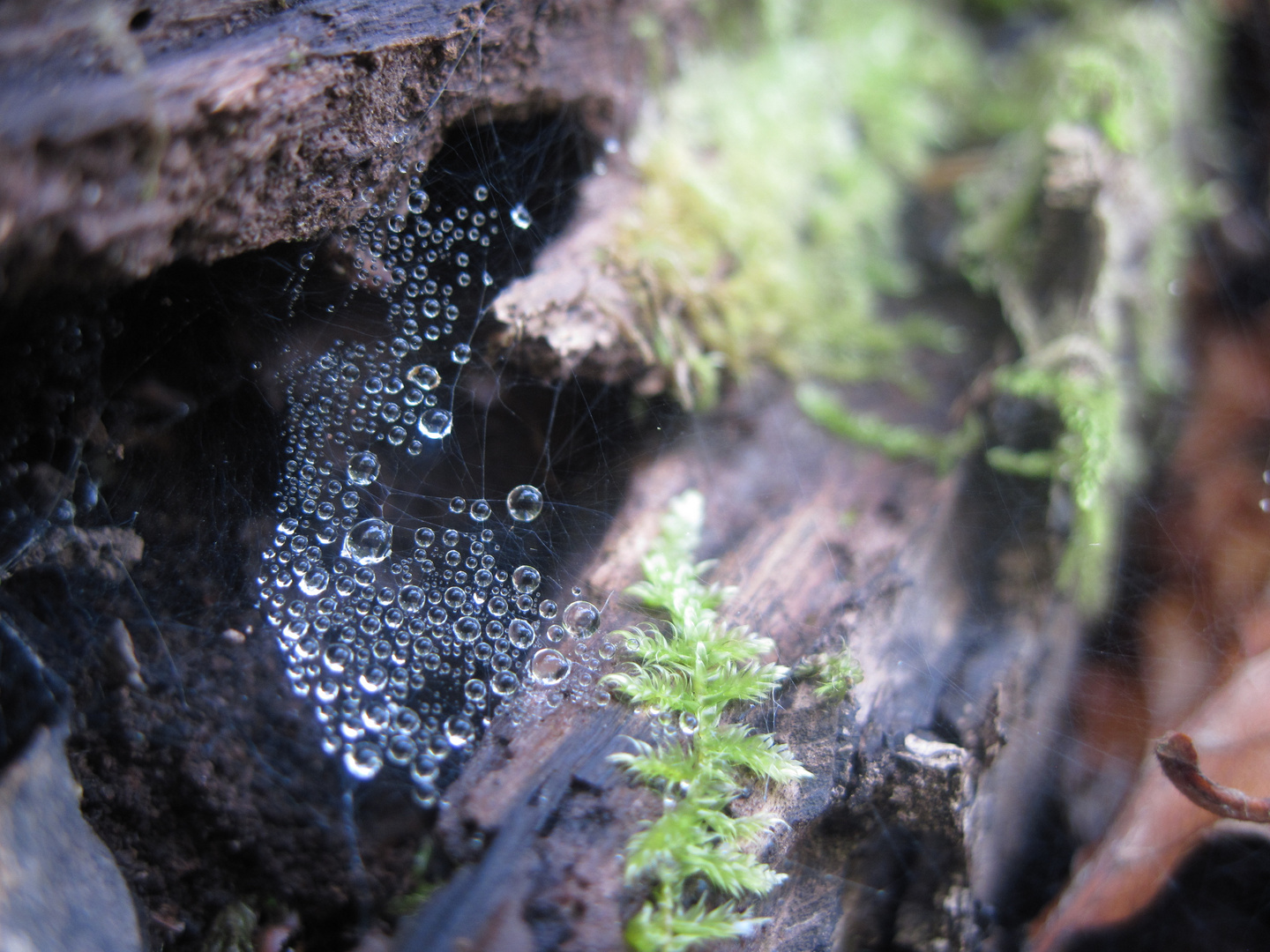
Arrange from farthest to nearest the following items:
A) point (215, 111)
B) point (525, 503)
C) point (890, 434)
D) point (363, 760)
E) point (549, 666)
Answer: point (890, 434) → point (525, 503) → point (549, 666) → point (363, 760) → point (215, 111)

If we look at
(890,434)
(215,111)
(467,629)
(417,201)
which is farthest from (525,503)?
(890,434)

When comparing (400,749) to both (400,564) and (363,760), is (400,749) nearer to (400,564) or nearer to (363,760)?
(363,760)

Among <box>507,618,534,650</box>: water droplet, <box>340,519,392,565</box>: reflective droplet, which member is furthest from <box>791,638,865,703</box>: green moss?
<box>340,519,392,565</box>: reflective droplet

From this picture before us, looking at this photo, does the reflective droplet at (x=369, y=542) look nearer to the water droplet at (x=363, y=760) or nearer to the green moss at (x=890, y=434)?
the water droplet at (x=363, y=760)

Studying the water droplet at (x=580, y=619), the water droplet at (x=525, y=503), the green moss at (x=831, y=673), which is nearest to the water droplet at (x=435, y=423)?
the water droplet at (x=525, y=503)

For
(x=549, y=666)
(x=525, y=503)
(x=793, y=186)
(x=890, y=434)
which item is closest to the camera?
(x=549, y=666)
